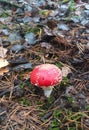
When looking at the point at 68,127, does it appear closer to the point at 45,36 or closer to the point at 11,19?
the point at 45,36

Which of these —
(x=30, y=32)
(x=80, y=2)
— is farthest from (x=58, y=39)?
(x=80, y=2)

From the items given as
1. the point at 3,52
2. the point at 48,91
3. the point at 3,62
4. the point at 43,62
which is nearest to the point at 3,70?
the point at 3,62

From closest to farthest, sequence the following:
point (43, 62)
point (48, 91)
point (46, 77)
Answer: point (46, 77) → point (48, 91) → point (43, 62)

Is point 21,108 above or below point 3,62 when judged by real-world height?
below

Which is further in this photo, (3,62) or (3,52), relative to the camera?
(3,52)

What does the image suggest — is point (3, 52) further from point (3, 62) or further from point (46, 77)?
point (46, 77)

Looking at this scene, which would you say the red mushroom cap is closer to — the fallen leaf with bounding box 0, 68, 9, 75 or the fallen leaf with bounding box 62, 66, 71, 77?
the fallen leaf with bounding box 62, 66, 71, 77

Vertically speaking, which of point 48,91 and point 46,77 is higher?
point 46,77

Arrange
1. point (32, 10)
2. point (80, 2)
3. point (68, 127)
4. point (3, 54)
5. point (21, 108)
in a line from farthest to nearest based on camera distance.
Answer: point (80, 2) < point (32, 10) < point (3, 54) < point (21, 108) < point (68, 127)
